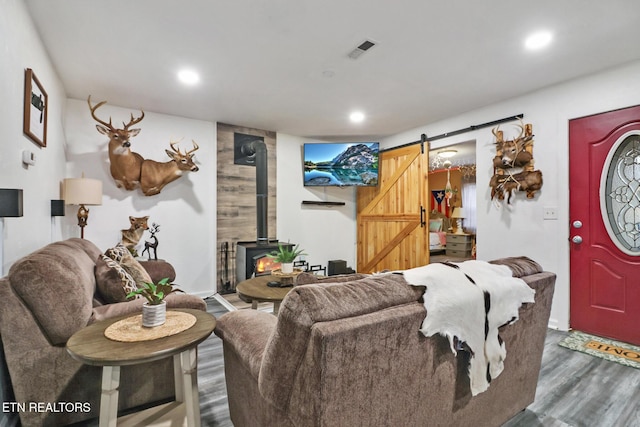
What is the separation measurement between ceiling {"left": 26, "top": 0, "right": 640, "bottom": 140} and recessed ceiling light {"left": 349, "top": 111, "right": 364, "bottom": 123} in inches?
11.7

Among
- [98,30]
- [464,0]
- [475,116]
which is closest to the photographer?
[464,0]

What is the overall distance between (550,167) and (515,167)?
0.33 m

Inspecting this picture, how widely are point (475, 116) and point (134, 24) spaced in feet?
12.2

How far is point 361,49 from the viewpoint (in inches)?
99.2

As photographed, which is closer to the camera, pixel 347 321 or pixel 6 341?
pixel 347 321

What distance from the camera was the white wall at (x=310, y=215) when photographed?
16.6ft

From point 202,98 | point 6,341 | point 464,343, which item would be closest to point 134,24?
point 202,98

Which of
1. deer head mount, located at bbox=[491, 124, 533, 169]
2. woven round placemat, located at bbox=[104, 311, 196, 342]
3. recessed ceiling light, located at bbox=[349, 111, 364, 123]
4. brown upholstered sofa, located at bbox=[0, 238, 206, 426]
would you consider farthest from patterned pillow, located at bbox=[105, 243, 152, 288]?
deer head mount, located at bbox=[491, 124, 533, 169]

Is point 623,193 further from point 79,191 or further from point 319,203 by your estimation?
point 79,191

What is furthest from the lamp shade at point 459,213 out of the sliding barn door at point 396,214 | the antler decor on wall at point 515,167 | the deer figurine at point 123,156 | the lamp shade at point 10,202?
the lamp shade at point 10,202

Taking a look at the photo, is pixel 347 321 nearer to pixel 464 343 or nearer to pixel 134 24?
pixel 464 343

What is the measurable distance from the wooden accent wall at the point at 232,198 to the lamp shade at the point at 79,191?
1598 millimetres

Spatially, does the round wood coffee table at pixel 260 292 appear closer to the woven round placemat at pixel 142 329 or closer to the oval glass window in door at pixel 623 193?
the woven round placemat at pixel 142 329

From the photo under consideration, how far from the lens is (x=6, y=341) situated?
54.2 inches
